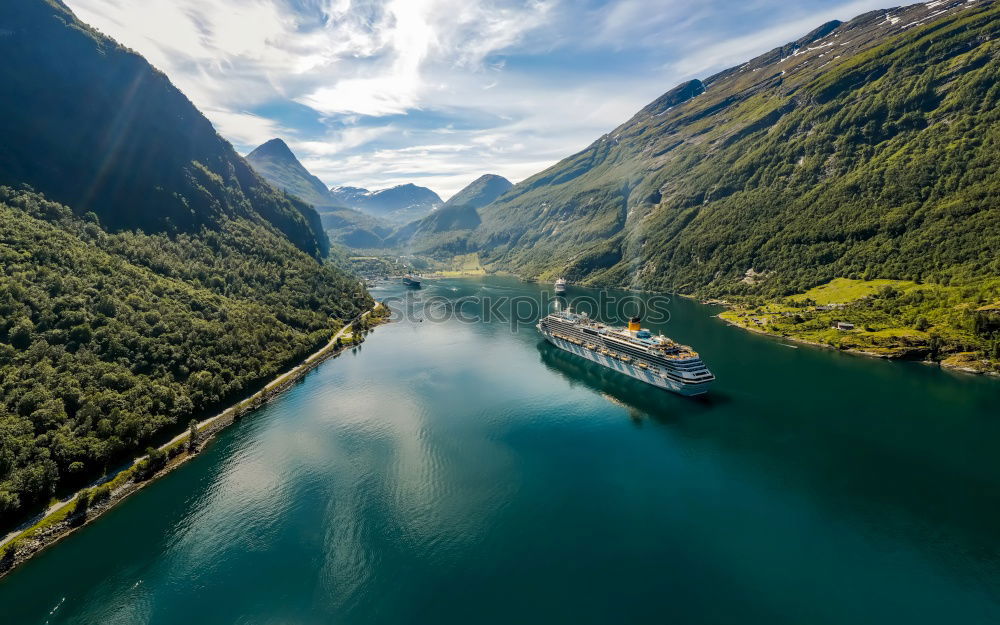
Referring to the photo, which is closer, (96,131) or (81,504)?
(81,504)

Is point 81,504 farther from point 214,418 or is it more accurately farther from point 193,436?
point 214,418

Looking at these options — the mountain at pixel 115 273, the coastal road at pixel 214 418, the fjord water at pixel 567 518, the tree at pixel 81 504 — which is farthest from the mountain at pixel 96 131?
the fjord water at pixel 567 518

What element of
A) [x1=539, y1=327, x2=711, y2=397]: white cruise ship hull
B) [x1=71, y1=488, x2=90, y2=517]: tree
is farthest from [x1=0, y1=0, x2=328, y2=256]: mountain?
A: [x1=539, y1=327, x2=711, y2=397]: white cruise ship hull

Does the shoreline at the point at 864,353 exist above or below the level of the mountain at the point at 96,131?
below

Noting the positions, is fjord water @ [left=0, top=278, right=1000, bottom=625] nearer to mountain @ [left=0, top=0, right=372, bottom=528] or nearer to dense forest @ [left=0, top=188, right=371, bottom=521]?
dense forest @ [left=0, top=188, right=371, bottom=521]

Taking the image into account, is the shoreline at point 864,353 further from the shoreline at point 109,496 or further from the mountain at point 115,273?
the shoreline at point 109,496

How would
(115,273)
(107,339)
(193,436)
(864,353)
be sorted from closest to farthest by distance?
(193,436), (107,339), (115,273), (864,353)

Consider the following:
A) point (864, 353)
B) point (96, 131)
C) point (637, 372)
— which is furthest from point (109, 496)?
point (864, 353)
